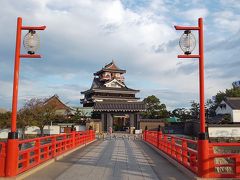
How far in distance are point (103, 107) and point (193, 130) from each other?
12619 mm

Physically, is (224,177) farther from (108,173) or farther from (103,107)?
(103,107)

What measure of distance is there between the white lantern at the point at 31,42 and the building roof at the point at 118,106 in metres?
36.6

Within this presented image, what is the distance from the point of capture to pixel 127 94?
63.3m

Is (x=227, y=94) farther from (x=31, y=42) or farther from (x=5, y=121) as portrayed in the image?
(x=31, y=42)

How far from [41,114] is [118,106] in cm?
1077

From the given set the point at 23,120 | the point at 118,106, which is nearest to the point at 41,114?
the point at 23,120

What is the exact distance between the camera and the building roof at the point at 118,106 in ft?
150

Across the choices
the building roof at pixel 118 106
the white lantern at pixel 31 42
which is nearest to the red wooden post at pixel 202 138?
the white lantern at pixel 31 42

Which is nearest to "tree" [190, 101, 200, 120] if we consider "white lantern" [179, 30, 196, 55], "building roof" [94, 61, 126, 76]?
"building roof" [94, 61, 126, 76]

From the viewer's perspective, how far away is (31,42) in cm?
916

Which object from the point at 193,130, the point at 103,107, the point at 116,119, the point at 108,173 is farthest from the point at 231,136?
the point at 108,173

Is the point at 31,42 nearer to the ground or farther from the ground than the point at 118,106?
nearer to the ground

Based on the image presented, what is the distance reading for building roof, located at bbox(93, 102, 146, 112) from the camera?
45.7m

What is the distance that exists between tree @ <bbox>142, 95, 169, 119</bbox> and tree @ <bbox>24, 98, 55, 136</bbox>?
22.8 metres
